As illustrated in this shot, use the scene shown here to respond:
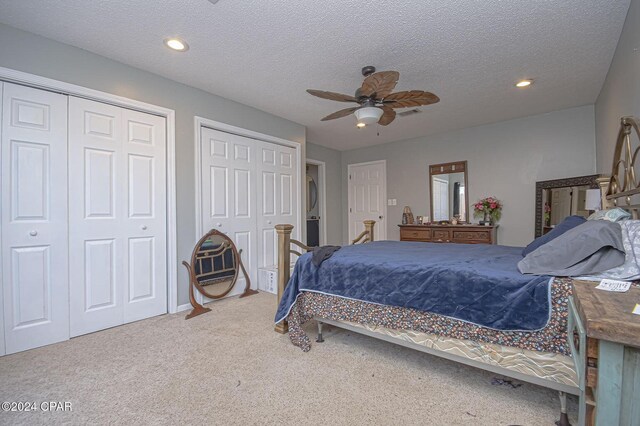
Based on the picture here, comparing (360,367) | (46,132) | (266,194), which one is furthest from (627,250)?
(46,132)

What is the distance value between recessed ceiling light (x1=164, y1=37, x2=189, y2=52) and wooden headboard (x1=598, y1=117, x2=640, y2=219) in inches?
129

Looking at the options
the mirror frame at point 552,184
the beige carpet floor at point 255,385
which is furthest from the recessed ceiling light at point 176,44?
the mirror frame at point 552,184

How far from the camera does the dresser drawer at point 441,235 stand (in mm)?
4535

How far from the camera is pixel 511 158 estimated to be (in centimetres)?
436

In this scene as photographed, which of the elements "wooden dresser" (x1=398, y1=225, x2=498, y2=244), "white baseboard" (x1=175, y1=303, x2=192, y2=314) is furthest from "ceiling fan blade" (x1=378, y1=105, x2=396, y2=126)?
"white baseboard" (x1=175, y1=303, x2=192, y2=314)

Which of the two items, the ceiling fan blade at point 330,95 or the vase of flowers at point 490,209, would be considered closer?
the ceiling fan blade at point 330,95

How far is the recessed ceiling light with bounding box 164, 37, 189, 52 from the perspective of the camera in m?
2.37

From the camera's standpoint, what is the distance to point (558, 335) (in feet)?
4.52

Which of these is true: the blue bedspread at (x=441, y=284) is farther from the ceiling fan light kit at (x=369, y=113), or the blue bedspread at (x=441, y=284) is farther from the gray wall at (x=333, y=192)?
the gray wall at (x=333, y=192)

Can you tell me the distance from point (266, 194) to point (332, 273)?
7.44 feet

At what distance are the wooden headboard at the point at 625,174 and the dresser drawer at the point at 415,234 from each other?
2465 millimetres

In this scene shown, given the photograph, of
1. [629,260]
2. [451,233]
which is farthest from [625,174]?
[451,233]

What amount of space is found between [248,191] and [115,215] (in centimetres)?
156

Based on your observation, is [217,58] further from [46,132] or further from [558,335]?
[558,335]
